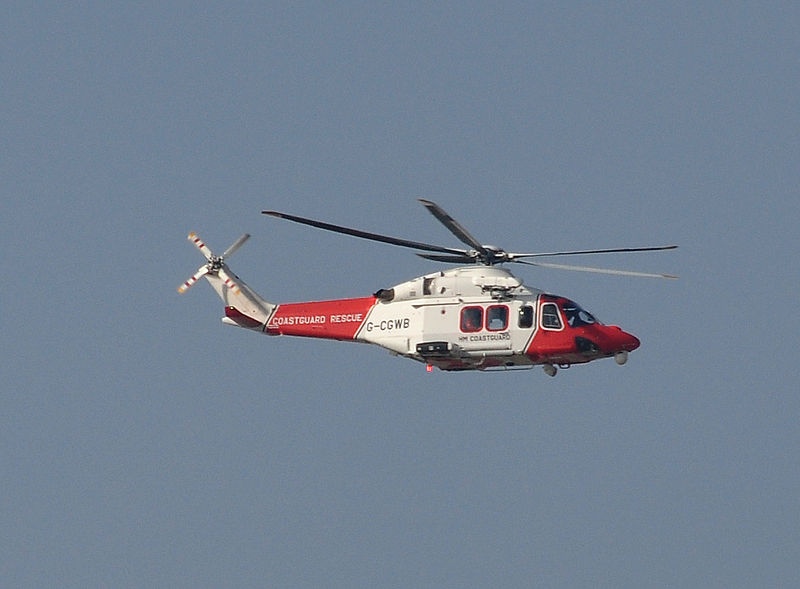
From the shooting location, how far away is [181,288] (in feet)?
137

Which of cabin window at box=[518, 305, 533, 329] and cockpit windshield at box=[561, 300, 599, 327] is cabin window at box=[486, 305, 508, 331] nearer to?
cabin window at box=[518, 305, 533, 329]

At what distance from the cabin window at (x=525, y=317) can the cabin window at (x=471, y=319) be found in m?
1.04

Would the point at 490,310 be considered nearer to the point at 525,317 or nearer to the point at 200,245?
the point at 525,317

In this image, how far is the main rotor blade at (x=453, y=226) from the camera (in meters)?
35.8

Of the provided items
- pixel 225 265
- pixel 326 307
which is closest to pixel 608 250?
pixel 326 307

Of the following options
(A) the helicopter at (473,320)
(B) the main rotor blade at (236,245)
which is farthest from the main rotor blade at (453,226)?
(B) the main rotor blade at (236,245)

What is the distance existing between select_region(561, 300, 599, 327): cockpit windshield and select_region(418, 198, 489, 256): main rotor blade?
2.58m

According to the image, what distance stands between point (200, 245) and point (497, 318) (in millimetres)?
9726

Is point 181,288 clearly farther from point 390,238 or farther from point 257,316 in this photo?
point 390,238

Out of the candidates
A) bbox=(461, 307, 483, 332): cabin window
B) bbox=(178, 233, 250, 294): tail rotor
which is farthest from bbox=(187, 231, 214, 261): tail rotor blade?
bbox=(461, 307, 483, 332): cabin window

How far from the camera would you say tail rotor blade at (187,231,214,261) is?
4328 centimetres

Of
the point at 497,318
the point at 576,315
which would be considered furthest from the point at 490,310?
the point at 576,315

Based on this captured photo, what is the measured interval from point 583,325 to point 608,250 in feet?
7.43

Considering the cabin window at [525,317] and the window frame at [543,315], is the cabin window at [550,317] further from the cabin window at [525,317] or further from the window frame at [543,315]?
the cabin window at [525,317]
